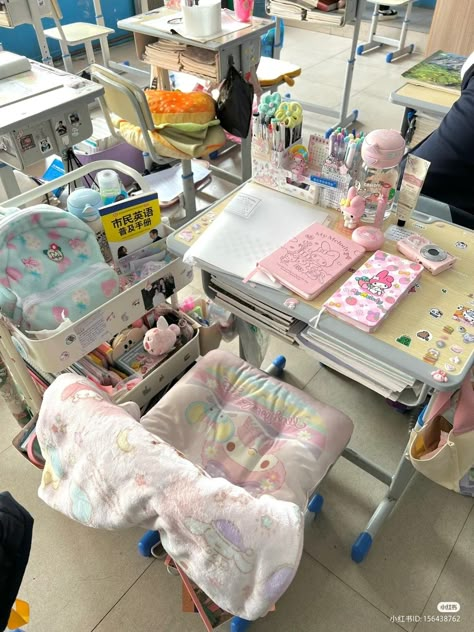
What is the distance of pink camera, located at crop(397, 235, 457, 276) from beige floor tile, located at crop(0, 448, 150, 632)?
120 cm

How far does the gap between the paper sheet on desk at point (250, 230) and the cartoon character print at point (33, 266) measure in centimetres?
41

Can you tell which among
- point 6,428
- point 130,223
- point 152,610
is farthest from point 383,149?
point 6,428

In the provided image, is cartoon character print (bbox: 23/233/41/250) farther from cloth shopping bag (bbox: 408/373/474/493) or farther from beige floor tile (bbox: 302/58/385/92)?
beige floor tile (bbox: 302/58/385/92)

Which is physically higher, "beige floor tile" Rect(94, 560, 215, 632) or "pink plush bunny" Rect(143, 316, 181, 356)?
"pink plush bunny" Rect(143, 316, 181, 356)

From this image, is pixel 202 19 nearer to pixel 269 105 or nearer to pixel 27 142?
pixel 27 142

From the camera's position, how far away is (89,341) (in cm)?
133

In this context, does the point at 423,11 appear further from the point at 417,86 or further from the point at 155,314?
the point at 155,314

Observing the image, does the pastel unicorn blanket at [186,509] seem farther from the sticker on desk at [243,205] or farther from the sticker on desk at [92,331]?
the sticker on desk at [243,205]

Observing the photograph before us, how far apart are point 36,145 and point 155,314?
3.27 feet

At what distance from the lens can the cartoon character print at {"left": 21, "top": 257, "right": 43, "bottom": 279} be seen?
4.27 feet

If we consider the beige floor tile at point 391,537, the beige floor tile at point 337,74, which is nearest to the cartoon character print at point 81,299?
the beige floor tile at point 391,537

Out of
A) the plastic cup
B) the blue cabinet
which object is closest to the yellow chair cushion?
the plastic cup

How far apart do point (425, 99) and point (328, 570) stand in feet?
6.51

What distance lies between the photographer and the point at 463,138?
1.69 metres
